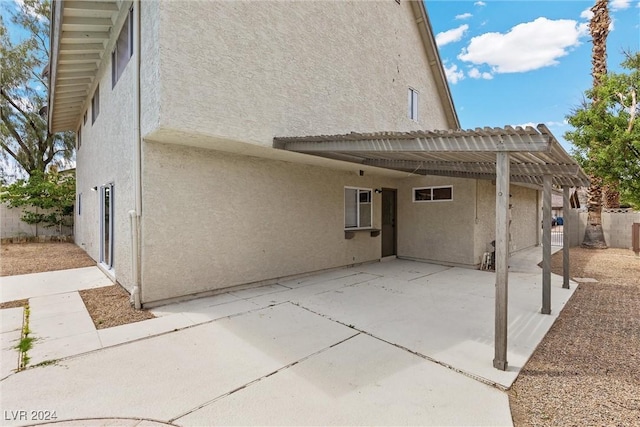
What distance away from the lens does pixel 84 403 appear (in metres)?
2.89

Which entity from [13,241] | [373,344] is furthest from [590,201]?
[13,241]

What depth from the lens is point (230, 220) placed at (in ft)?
21.8

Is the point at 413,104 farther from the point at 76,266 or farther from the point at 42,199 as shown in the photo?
the point at 42,199

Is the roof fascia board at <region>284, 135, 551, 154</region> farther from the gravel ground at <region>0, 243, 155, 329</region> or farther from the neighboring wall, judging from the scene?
the neighboring wall

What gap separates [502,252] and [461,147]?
1349 mm

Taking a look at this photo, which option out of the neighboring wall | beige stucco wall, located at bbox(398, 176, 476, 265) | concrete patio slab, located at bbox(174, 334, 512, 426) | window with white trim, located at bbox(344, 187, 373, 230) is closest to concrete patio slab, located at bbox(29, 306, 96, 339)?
concrete patio slab, located at bbox(174, 334, 512, 426)

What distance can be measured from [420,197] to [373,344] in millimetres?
7402

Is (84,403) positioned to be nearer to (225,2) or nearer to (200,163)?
(200,163)

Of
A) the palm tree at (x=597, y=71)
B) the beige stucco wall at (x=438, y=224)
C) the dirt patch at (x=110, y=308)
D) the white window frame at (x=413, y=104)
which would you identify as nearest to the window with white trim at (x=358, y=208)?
the beige stucco wall at (x=438, y=224)

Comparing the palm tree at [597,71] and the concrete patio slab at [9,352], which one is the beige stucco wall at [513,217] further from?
the concrete patio slab at [9,352]

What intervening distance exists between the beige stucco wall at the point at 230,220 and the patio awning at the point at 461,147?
51.4 inches

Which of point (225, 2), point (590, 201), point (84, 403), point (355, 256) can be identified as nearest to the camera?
point (84, 403)

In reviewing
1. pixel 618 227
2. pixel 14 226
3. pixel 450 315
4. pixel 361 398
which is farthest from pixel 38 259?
pixel 618 227

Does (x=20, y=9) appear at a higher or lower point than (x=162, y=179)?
higher
